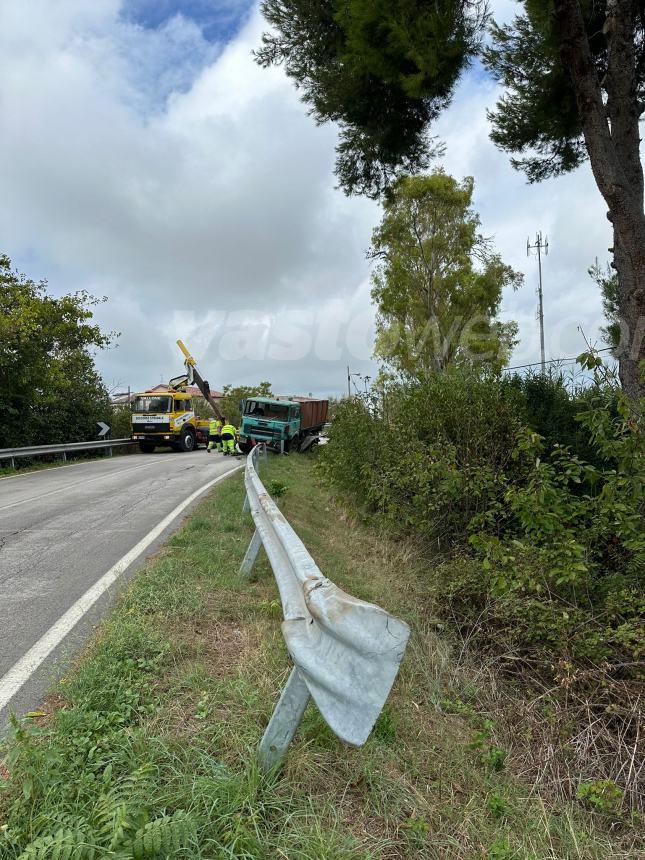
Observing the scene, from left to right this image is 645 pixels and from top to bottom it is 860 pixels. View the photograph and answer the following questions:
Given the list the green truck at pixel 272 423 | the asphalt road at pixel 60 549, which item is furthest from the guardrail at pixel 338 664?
the green truck at pixel 272 423

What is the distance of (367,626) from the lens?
5.89 ft

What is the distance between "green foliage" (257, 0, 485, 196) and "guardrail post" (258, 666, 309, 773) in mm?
7519

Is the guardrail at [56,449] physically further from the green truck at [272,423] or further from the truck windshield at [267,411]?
the truck windshield at [267,411]

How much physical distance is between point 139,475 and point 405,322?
18.6m

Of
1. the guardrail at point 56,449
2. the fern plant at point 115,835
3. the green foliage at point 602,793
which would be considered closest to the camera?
the fern plant at point 115,835

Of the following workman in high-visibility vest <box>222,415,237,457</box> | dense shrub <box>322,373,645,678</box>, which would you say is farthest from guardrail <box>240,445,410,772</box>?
workman in high-visibility vest <box>222,415,237,457</box>

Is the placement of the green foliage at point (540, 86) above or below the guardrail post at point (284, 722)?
above

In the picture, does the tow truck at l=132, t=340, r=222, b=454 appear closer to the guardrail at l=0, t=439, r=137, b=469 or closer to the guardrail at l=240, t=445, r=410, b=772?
the guardrail at l=0, t=439, r=137, b=469

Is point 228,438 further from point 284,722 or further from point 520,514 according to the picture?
point 284,722

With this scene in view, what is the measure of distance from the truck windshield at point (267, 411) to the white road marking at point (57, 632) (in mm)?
16174

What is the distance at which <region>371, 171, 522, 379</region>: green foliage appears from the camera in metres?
27.4

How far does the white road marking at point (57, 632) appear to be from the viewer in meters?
3.20

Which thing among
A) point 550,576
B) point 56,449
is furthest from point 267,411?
point 550,576

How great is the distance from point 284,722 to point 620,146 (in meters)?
7.80
